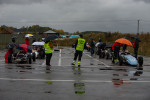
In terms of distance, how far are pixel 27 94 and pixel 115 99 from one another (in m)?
2.67

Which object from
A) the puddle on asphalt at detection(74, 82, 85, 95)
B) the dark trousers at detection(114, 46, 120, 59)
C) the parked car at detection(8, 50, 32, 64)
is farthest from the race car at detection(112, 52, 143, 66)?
the puddle on asphalt at detection(74, 82, 85, 95)

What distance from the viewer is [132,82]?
9.73 metres

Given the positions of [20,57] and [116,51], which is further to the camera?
[116,51]

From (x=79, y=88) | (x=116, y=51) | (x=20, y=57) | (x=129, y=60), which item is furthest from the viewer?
(x=116, y=51)

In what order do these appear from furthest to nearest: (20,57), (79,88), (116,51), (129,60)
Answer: (116,51) < (20,57) < (129,60) < (79,88)

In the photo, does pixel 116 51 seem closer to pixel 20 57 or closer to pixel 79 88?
pixel 20 57

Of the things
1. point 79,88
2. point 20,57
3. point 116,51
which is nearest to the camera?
point 79,88

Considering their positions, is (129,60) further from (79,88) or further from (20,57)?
(79,88)

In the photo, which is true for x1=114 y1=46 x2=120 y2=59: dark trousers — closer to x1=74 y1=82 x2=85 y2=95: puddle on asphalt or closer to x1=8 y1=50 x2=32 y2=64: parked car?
x1=8 y1=50 x2=32 y2=64: parked car

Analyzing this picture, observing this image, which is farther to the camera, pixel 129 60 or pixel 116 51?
pixel 116 51

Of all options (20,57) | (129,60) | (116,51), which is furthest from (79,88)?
(116,51)

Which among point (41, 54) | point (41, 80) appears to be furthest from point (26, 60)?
point (41, 80)

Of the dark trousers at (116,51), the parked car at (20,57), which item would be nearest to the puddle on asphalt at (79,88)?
the parked car at (20,57)

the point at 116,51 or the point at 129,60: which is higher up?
the point at 116,51
